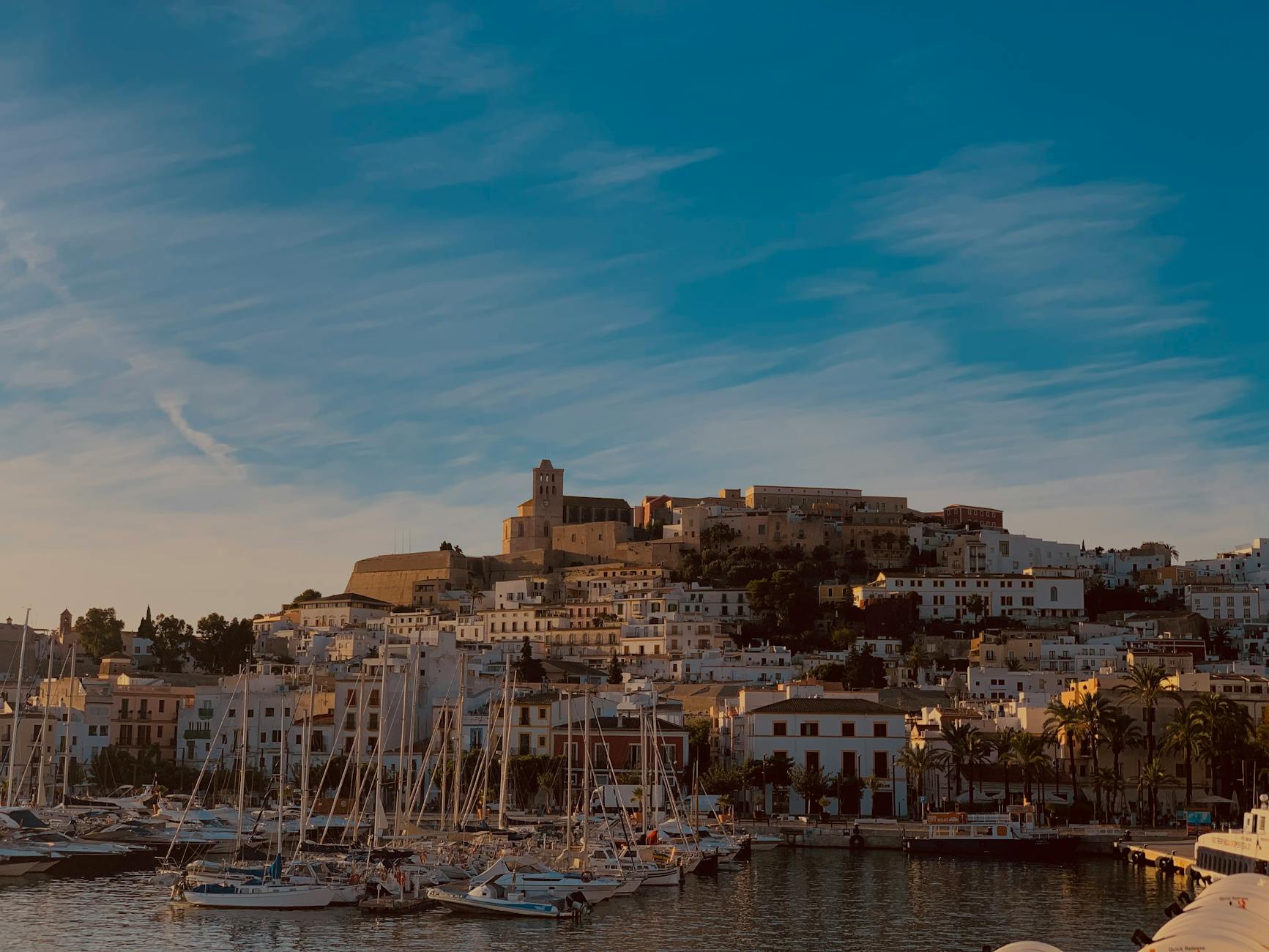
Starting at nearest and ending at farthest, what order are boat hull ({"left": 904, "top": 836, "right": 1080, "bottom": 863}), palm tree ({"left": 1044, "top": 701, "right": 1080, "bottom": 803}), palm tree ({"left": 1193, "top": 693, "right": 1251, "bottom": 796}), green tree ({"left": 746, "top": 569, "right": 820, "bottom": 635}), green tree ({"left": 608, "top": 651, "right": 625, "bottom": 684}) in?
1. boat hull ({"left": 904, "top": 836, "right": 1080, "bottom": 863})
2. palm tree ({"left": 1193, "top": 693, "right": 1251, "bottom": 796})
3. palm tree ({"left": 1044, "top": 701, "right": 1080, "bottom": 803})
4. green tree ({"left": 608, "top": 651, "right": 625, "bottom": 684})
5. green tree ({"left": 746, "top": 569, "right": 820, "bottom": 635})

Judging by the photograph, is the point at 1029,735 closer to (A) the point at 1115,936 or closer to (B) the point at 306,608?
(A) the point at 1115,936

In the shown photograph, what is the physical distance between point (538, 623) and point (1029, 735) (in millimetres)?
61540

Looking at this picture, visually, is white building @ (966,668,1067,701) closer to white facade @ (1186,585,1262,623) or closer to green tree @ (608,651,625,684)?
green tree @ (608,651,625,684)

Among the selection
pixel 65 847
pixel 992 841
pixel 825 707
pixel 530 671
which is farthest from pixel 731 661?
pixel 65 847

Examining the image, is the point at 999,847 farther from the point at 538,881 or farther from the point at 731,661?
the point at 731,661

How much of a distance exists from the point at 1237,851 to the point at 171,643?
83.2 m

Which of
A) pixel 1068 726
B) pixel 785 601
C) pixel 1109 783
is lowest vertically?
pixel 1109 783

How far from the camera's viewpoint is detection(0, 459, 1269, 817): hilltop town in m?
72.8

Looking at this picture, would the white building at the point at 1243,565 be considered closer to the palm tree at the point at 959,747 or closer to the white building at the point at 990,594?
the white building at the point at 990,594

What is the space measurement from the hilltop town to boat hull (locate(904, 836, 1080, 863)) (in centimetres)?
717

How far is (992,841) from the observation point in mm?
61500

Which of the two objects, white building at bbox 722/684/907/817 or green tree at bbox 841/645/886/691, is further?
green tree at bbox 841/645/886/691

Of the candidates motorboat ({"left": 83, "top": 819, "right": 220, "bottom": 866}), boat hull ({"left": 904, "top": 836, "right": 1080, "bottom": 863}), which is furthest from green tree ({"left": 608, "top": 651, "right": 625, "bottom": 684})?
motorboat ({"left": 83, "top": 819, "right": 220, "bottom": 866})

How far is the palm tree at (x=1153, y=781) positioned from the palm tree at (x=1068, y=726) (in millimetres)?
2768
